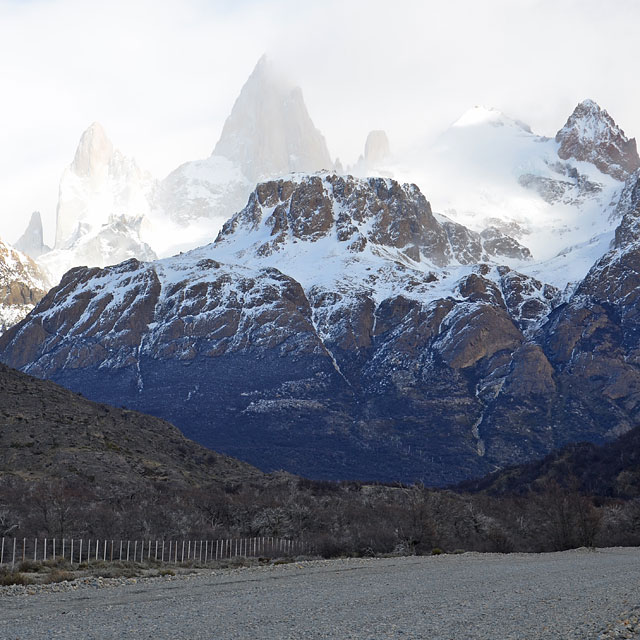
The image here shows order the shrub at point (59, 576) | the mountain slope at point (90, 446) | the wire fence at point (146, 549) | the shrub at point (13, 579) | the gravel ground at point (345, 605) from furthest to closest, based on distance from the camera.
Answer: the mountain slope at point (90, 446) < the wire fence at point (146, 549) < the shrub at point (59, 576) < the shrub at point (13, 579) < the gravel ground at point (345, 605)

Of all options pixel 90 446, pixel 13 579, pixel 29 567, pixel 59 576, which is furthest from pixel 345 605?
pixel 90 446

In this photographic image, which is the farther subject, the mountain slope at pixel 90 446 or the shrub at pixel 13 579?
the mountain slope at pixel 90 446

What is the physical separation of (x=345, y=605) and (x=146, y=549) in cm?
4282

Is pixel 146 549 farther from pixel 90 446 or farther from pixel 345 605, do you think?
pixel 90 446

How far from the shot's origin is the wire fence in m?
61.4

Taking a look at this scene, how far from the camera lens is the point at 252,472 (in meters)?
149

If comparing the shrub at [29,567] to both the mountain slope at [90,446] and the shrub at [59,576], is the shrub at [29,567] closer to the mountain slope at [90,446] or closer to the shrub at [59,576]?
the shrub at [59,576]

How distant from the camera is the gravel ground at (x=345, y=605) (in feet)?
81.2

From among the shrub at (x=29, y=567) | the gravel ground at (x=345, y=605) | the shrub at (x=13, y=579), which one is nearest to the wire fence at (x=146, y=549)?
the shrub at (x=29, y=567)

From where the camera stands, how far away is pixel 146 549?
233 feet

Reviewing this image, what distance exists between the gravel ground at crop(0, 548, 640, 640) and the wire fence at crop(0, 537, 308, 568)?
51.2ft

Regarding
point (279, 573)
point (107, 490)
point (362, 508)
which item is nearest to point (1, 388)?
point (107, 490)

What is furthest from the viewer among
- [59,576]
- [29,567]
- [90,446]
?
[90,446]

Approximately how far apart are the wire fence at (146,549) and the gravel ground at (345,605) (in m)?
15.6
